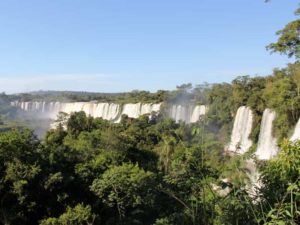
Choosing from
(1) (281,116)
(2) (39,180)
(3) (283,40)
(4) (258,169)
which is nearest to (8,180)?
(2) (39,180)

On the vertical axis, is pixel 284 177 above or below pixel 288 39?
below

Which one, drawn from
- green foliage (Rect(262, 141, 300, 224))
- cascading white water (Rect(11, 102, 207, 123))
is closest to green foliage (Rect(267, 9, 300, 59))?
green foliage (Rect(262, 141, 300, 224))

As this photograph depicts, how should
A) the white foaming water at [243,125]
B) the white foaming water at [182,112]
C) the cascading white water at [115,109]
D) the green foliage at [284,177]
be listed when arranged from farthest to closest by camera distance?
the cascading white water at [115,109] → the white foaming water at [182,112] → the white foaming water at [243,125] → the green foliage at [284,177]

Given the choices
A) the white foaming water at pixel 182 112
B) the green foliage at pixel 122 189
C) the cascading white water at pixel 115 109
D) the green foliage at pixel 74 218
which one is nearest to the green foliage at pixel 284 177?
the green foliage at pixel 74 218

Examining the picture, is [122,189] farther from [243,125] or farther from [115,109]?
[115,109]

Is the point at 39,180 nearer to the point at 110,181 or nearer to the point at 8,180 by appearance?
the point at 8,180

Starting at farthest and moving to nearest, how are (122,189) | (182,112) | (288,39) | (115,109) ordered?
(115,109) < (182,112) < (122,189) < (288,39)

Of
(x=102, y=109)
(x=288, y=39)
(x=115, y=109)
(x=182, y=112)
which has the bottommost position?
(x=102, y=109)

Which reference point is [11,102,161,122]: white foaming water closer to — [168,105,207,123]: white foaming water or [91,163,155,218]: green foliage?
[168,105,207,123]: white foaming water

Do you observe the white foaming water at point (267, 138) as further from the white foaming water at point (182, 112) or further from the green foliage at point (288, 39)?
the green foliage at point (288, 39)

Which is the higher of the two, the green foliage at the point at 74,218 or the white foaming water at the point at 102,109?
the white foaming water at the point at 102,109

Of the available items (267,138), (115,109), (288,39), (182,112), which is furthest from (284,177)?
(115,109)
